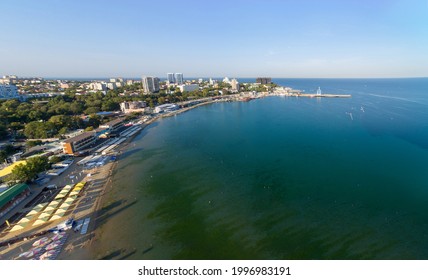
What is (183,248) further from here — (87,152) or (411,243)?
(87,152)

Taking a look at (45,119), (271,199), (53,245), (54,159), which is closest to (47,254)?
(53,245)

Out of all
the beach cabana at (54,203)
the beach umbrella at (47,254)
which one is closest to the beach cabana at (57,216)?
the beach cabana at (54,203)

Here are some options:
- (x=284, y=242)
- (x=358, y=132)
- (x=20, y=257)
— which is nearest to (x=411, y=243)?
(x=284, y=242)

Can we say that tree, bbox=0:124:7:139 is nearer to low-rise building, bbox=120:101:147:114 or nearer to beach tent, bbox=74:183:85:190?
low-rise building, bbox=120:101:147:114

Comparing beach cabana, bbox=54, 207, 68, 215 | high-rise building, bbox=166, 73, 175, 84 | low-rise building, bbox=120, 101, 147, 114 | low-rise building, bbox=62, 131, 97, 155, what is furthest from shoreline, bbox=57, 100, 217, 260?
high-rise building, bbox=166, 73, 175, 84

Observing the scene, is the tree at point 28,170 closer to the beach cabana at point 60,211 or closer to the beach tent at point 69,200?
the beach tent at point 69,200
